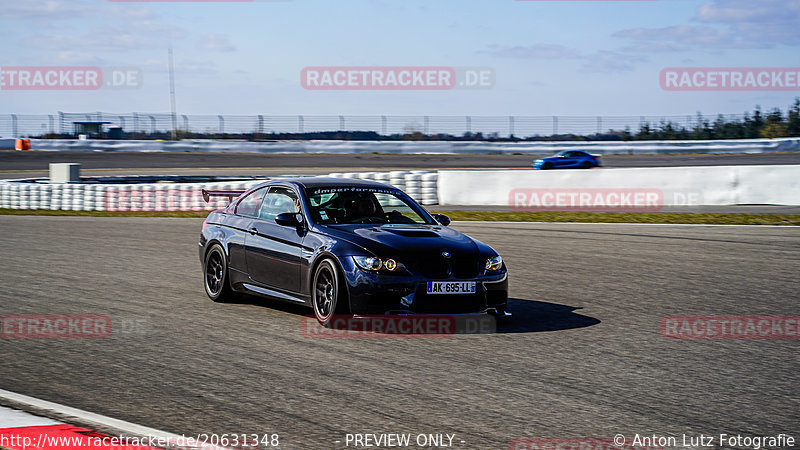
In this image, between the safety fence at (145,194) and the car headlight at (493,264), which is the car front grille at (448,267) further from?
the safety fence at (145,194)

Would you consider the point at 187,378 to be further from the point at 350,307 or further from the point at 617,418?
the point at 617,418

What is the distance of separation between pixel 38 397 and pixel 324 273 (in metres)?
2.83

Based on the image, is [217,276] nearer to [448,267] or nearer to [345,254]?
[345,254]

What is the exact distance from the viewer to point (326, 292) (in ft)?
25.1

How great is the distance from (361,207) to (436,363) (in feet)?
8.19

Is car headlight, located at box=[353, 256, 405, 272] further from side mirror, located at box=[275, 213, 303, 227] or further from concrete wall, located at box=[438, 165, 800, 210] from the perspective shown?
concrete wall, located at box=[438, 165, 800, 210]

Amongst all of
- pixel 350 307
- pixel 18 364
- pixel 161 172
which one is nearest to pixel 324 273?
pixel 350 307

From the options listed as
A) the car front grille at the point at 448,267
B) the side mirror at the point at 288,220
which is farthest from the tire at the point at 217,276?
the car front grille at the point at 448,267

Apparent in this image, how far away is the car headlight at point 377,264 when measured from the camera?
7.25 meters

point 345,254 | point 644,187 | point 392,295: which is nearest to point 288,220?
point 345,254

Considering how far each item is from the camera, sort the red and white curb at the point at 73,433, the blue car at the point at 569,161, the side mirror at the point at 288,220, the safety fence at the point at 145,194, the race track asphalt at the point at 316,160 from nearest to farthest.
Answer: the red and white curb at the point at 73,433 → the side mirror at the point at 288,220 → the safety fence at the point at 145,194 → the race track asphalt at the point at 316,160 → the blue car at the point at 569,161

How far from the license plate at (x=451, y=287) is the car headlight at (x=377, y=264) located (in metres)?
0.29

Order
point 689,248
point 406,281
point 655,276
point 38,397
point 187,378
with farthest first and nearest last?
point 689,248
point 655,276
point 406,281
point 187,378
point 38,397

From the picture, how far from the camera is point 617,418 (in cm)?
495
